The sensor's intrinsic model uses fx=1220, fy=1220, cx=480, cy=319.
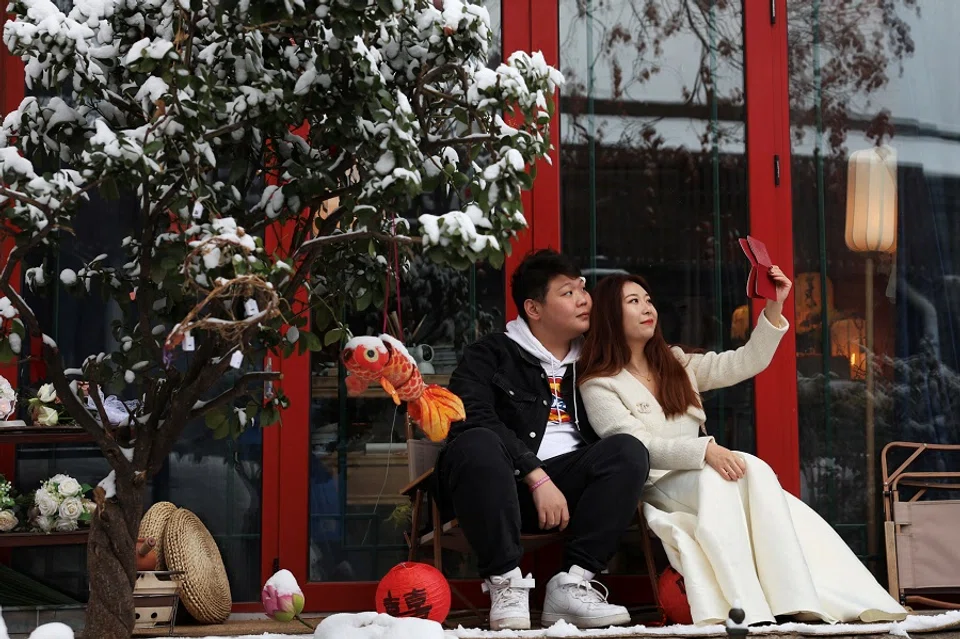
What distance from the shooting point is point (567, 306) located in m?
4.31

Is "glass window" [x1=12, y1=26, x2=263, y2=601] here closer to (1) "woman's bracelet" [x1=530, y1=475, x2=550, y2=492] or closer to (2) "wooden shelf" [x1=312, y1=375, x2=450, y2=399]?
(2) "wooden shelf" [x1=312, y1=375, x2=450, y2=399]

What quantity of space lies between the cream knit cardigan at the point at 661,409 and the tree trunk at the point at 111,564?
71.9 inches

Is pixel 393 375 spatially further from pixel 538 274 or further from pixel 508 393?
pixel 538 274

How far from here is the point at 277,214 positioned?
9.58 ft

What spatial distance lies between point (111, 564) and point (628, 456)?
174 cm

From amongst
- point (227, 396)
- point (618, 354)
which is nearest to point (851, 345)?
point (618, 354)

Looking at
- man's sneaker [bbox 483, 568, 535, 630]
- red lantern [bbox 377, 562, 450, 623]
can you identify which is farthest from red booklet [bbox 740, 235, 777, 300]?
red lantern [bbox 377, 562, 450, 623]

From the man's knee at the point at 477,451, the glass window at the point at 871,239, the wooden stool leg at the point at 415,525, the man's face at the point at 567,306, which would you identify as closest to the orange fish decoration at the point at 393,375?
the man's knee at the point at 477,451

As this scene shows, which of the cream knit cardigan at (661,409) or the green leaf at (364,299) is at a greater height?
the green leaf at (364,299)

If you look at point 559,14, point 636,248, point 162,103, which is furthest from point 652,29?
point 162,103

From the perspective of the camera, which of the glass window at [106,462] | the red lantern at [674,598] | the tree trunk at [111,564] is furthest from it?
the glass window at [106,462]

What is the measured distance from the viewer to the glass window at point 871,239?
4871mm

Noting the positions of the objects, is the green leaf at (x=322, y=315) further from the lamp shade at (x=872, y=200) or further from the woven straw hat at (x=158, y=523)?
the lamp shade at (x=872, y=200)

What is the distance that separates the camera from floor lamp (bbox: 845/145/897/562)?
4.93m
